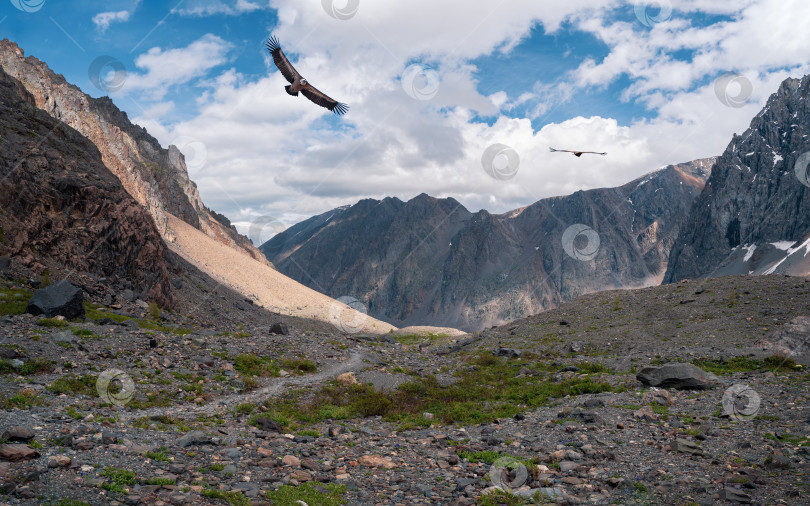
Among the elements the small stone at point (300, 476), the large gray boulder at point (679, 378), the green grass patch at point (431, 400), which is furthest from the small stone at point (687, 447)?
the small stone at point (300, 476)

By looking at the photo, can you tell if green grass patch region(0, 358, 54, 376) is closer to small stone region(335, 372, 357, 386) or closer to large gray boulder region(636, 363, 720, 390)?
small stone region(335, 372, 357, 386)

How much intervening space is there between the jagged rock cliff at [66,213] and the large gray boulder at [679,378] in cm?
3986

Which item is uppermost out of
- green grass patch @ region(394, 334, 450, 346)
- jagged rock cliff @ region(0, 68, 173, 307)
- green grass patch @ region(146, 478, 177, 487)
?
jagged rock cliff @ region(0, 68, 173, 307)

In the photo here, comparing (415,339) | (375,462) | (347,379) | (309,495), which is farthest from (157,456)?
(415,339)

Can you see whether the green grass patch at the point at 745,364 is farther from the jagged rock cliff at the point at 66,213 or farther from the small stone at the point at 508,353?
the jagged rock cliff at the point at 66,213

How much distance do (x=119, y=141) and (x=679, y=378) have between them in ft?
469

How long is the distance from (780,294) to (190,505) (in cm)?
5045

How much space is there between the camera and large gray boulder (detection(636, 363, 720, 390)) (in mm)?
21906

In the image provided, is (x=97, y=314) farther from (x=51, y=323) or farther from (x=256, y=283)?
(x=256, y=283)

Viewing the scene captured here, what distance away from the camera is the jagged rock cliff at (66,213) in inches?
1390

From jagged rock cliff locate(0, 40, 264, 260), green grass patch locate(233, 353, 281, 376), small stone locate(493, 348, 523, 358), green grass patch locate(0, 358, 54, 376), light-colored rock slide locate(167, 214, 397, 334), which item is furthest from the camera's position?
light-colored rock slide locate(167, 214, 397, 334)

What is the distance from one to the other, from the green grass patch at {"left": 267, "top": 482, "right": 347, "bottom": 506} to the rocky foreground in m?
0.07

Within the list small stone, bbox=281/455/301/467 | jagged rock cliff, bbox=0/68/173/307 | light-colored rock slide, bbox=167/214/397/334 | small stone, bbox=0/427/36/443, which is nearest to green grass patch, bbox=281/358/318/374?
small stone, bbox=281/455/301/467

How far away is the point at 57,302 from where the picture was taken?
2577cm
